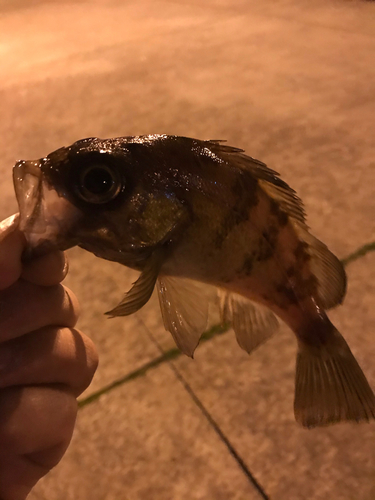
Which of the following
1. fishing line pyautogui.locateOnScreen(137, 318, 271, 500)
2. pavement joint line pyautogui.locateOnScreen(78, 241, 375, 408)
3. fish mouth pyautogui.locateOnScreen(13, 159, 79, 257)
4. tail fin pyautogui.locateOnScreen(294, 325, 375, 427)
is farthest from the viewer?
pavement joint line pyautogui.locateOnScreen(78, 241, 375, 408)

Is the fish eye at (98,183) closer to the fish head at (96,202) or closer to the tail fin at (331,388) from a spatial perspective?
the fish head at (96,202)

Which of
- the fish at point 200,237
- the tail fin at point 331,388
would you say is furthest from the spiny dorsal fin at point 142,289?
the tail fin at point 331,388

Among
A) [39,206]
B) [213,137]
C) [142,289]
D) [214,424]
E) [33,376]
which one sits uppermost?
[39,206]

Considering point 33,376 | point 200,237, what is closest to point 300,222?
point 200,237

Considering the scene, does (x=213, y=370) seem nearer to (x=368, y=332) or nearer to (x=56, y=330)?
(x=368, y=332)

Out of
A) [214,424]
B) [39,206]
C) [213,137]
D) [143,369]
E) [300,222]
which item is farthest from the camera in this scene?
[213,137]

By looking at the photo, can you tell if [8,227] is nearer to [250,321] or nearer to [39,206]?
[39,206]

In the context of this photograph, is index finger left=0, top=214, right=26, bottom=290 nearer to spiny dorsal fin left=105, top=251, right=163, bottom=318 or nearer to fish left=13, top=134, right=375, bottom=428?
fish left=13, top=134, right=375, bottom=428

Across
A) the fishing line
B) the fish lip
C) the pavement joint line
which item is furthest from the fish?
the pavement joint line
